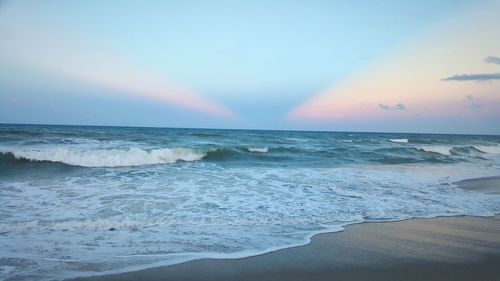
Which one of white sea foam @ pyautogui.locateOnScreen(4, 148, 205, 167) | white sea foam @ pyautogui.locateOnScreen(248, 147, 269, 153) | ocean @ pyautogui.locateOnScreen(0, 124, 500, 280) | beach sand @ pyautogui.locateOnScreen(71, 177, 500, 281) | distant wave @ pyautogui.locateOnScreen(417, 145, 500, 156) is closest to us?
beach sand @ pyautogui.locateOnScreen(71, 177, 500, 281)

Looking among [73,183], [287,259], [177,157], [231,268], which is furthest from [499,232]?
[177,157]

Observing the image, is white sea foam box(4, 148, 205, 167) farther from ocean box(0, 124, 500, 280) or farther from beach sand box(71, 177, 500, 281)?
beach sand box(71, 177, 500, 281)

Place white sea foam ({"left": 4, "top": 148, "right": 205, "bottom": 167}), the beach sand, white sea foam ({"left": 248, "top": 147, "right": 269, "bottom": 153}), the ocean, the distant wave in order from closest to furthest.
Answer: the beach sand, the ocean, white sea foam ({"left": 4, "top": 148, "right": 205, "bottom": 167}), white sea foam ({"left": 248, "top": 147, "right": 269, "bottom": 153}), the distant wave

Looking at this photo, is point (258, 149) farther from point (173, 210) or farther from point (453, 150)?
point (453, 150)

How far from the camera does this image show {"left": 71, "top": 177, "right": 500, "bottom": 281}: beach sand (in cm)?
419

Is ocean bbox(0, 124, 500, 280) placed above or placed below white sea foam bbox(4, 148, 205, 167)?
below

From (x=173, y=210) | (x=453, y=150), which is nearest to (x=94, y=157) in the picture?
(x=173, y=210)

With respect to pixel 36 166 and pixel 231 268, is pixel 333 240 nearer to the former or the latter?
pixel 231 268

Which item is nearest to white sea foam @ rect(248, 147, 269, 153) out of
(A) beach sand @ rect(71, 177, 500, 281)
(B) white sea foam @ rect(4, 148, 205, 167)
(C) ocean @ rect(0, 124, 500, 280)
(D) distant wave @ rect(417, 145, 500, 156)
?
(B) white sea foam @ rect(4, 148, 205, 167)

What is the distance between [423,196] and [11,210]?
10642 mm

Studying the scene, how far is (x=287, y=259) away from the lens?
15.5ft

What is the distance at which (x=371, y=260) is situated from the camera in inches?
186

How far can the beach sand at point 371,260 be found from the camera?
4191mm

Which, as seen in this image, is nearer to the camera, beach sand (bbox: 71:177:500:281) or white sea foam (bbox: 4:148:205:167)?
beach sand (bbox: 71:177:500:281)
